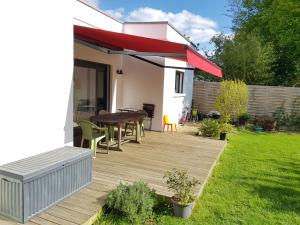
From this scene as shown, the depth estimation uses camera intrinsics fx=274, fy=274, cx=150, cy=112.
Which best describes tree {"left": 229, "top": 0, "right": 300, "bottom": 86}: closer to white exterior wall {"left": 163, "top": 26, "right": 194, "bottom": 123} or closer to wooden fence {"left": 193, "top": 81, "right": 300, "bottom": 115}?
wooden fence {"left": 193, "top": 81, "right": 300, "bottom": 115}

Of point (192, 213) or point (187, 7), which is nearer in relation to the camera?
point (192, 213)

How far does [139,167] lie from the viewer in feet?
27.0

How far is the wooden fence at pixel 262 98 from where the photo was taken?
1905cm

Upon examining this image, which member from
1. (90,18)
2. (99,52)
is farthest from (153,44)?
(99,52)

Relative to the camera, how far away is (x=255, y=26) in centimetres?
3419

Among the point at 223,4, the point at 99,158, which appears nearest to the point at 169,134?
the point at 99,158

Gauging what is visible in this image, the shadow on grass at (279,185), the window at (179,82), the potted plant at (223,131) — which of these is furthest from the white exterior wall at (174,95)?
the shadow on grass at (279,185)

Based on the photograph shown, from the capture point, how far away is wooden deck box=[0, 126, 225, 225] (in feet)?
16.9

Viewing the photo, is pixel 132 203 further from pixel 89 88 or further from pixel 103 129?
pixel 89 88

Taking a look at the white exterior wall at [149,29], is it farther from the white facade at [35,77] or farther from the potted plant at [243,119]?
the potted plant at [243,119]

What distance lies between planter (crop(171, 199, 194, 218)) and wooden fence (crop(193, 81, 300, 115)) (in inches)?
631

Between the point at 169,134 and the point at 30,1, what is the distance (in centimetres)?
977

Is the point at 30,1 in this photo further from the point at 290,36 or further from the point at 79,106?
the point at 290,36

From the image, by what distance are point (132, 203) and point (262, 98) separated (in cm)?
1699
